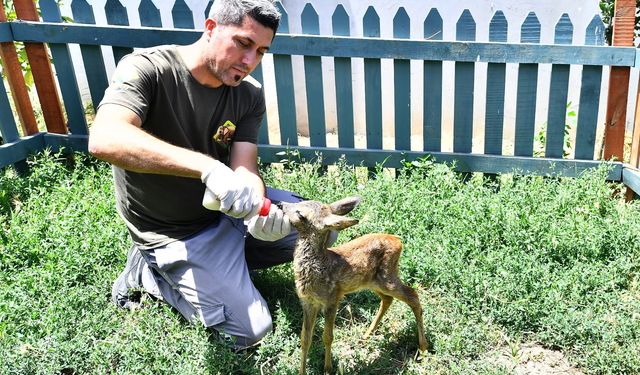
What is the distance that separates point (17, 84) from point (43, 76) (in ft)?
0.86

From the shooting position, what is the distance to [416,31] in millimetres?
7504

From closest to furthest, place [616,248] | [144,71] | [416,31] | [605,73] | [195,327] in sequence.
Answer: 1. [144,71]
2. [195,327]
3. [616,248]
4. [605,73]
5. [416,31]

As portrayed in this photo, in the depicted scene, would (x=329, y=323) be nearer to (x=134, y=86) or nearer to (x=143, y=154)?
(x=143, y=154)

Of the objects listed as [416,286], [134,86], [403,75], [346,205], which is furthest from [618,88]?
[134,86]

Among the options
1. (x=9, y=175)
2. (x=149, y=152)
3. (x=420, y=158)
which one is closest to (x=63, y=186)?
(x=9, y=175)

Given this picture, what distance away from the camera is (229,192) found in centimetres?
283

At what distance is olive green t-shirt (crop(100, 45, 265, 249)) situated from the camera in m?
3.52

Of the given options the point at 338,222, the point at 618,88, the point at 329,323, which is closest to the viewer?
the point at 338,222

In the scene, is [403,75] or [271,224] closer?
[271,224]

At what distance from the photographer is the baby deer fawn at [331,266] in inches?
119

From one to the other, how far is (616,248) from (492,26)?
7.17 feet

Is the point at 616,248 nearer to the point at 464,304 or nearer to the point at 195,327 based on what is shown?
the point at 464,304

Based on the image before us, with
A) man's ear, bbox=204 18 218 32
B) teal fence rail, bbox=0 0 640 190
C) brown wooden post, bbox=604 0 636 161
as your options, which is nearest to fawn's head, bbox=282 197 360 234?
man's ear, bbox=204 18 218 32

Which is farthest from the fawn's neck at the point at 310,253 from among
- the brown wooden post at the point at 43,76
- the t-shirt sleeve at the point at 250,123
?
the brown wooden post at the point at 43,76
